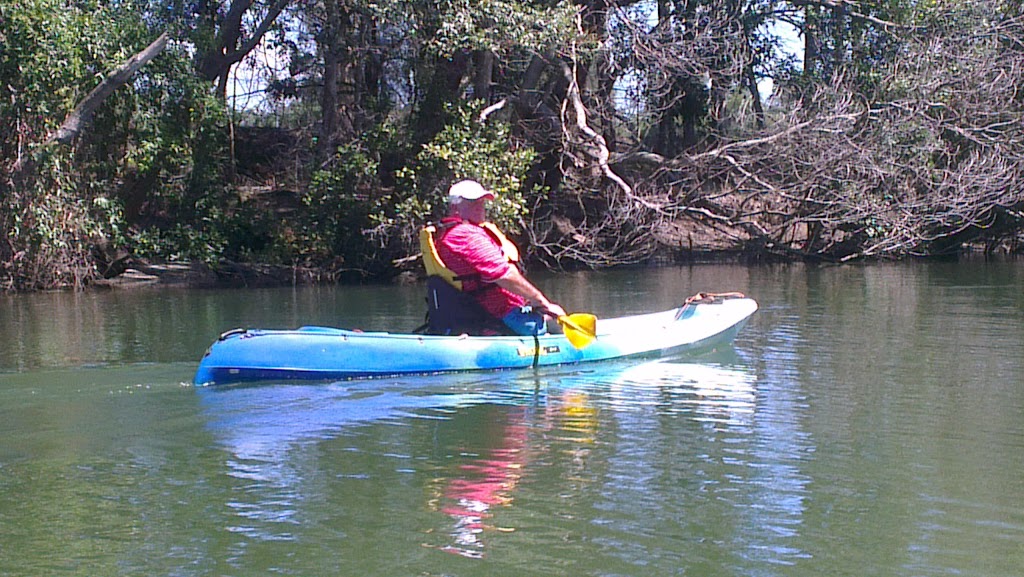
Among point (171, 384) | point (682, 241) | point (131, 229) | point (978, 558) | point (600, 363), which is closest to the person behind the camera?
point (978, 558)

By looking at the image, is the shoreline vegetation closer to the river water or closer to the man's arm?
the river water

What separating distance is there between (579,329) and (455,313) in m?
0.84

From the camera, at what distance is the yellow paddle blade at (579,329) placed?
25.7ft

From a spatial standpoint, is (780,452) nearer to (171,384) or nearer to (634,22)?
(171,384)

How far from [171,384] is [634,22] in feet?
39.0

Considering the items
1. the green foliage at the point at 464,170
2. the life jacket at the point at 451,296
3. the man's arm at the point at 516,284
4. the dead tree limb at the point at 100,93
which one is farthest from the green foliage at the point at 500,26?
the man's arm at the point at 516,284

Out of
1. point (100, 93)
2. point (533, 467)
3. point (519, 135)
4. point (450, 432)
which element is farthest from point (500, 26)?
point (533, 467)

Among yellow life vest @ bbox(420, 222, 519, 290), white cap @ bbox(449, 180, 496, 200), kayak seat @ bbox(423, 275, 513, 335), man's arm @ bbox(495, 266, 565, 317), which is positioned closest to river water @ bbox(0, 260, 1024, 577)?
kayak seat @ bbox(423, 275, 513, 335)

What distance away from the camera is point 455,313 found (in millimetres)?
7812

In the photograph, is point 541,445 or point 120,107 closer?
point 541,445

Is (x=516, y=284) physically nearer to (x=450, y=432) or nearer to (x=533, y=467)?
(x=450, y=432)

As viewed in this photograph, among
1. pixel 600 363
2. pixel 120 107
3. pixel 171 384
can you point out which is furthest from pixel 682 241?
pixel 171 384

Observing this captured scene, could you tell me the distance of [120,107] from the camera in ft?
54.1

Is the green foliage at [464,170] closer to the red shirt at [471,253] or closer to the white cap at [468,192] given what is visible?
the red shirt at [471,253]
